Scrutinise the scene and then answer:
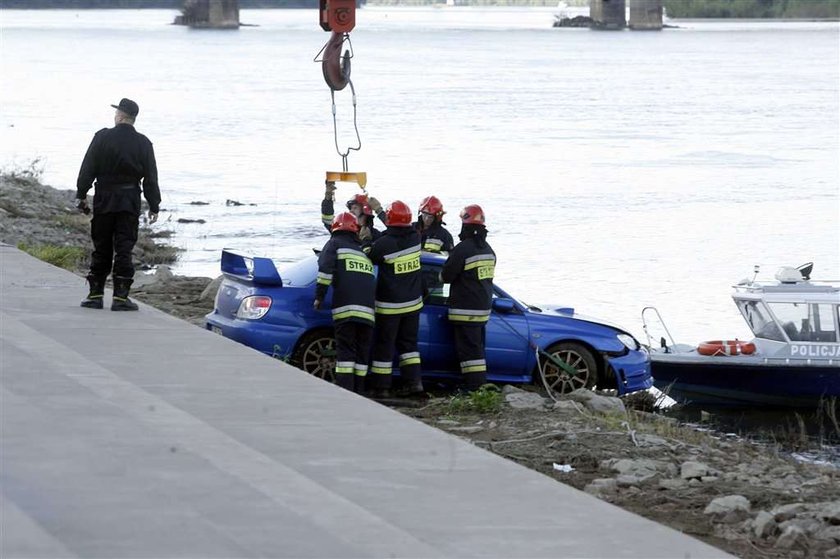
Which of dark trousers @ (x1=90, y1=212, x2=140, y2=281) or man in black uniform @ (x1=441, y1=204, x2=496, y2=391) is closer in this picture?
dark trousers @ (x1=90, y1=212, x2=140, y2=281)

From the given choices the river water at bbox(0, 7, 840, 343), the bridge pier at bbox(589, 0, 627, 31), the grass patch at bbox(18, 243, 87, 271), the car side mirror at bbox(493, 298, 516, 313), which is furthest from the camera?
the bridge pier at bbox(589, 0, 627, 31)

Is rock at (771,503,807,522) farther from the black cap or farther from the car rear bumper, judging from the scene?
the black cap

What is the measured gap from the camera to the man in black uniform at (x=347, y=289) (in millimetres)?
13789

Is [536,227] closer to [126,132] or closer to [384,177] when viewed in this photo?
[384,177]

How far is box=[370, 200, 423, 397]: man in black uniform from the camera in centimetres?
1413

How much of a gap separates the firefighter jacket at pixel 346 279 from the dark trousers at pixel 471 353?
1.18m

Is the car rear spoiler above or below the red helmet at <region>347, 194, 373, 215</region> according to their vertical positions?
below

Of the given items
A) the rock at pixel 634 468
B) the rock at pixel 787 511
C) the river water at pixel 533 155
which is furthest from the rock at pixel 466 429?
the river water at pixel 533 155

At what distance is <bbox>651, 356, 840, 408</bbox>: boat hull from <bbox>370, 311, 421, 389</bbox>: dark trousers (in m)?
6.82

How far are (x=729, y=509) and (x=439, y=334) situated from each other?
5664 millimetres

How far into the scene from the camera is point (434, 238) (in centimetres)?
1662

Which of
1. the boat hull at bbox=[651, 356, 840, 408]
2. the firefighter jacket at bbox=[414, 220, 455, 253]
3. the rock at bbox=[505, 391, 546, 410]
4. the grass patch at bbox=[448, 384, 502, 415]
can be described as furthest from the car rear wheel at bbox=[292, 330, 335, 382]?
the boat hull at bbox=[651, 356, 840, 408]

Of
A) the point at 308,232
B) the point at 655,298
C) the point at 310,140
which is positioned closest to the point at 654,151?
the point at 310,140

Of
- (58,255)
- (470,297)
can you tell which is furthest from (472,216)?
(58,255)
